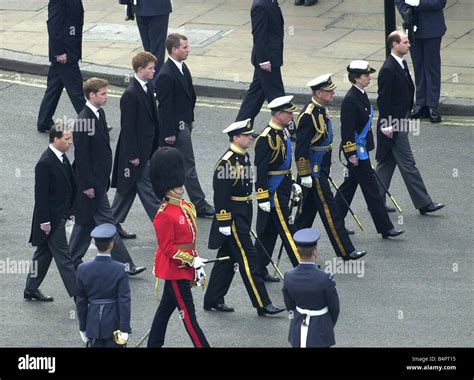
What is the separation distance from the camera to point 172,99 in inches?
675

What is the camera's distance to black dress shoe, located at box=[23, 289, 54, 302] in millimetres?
14977

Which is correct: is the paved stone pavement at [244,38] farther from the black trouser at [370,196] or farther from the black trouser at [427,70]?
the black trouser at [370,196]

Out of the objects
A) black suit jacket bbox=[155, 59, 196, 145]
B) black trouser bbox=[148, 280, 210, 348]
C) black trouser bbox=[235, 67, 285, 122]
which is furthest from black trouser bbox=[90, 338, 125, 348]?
black trouser bbox=[235, 67, 285, 122]

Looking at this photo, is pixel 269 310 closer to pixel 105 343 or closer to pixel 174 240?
pixel 174 240

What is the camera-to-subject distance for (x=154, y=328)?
13.6 metres

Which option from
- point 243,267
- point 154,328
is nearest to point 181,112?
point 243,267

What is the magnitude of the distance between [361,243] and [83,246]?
3.04 metres

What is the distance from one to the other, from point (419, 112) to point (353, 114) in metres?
4.03

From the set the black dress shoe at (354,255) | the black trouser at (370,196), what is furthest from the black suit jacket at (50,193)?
the black trouser at (370,196)

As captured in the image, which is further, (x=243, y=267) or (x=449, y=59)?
(x=449, y=59)

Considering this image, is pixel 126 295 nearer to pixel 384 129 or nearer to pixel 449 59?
pixel 384 129

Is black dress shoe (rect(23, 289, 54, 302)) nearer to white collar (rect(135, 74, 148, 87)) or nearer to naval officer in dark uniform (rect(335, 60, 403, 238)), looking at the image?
white collar (rect(135, 74, 148, 87))

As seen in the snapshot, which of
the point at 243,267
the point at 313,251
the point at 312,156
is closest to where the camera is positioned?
the point at 313,251

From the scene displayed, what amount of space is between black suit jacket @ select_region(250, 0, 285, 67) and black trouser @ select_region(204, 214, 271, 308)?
5.26 metres
